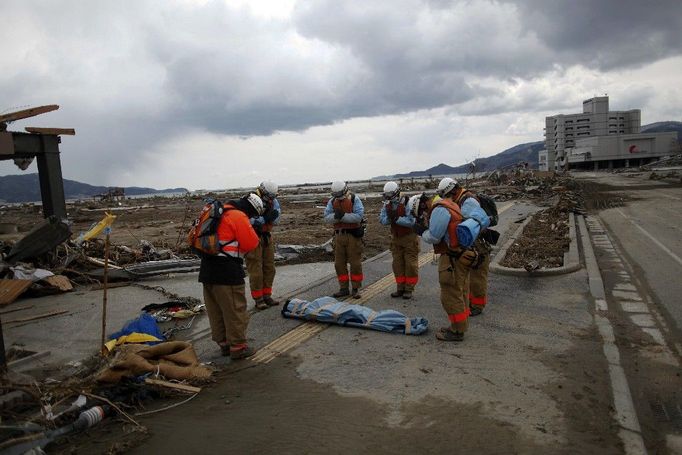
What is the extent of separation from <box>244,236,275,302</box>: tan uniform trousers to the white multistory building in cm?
9723

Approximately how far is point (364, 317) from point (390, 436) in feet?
8.92

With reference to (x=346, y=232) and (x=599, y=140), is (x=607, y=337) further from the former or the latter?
(x=599, y=140)

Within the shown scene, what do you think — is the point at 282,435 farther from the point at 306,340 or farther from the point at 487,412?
the point at 306,340

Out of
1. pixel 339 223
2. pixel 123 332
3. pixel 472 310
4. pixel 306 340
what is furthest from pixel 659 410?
pixel 123 332

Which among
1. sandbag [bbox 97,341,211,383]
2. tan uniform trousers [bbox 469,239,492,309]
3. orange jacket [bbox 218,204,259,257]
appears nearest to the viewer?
sandbag [bbox 97,341,211,383]

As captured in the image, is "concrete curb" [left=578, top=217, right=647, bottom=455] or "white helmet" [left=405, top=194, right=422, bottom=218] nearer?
"concrete curb" [left=578, top=217, right=647, bottom=455]

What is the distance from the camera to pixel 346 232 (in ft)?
26.7

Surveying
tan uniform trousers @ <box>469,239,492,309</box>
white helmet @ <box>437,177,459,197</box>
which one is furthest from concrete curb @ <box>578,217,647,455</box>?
white helmet @ <box>437,177,459,197</box>

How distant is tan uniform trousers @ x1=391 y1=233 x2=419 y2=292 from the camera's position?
26.0ft

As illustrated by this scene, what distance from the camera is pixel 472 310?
697 cm

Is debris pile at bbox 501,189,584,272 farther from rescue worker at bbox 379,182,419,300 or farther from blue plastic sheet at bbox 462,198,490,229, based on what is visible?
blue plastic sheet at bbox 462,198,490,229

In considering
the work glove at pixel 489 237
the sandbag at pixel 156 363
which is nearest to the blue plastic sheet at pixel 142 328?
the sandbag at pixel 156 363

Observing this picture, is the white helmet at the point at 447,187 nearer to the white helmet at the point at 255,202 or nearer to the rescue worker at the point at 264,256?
the white helmet at the point at 255,202

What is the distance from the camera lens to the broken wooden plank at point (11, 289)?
8625mm
